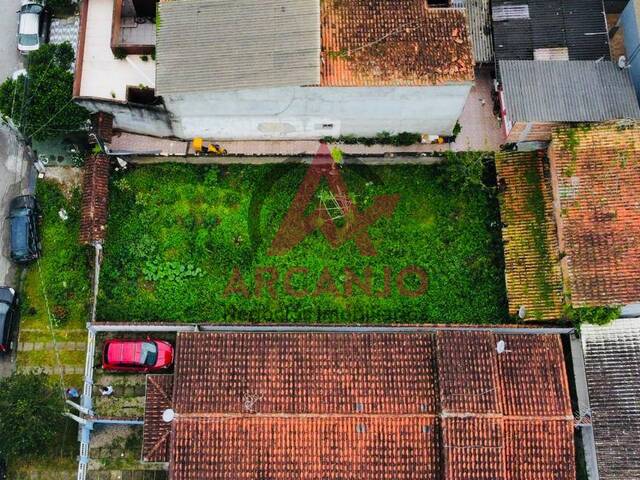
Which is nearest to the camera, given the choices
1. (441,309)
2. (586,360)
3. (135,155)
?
(586,360)

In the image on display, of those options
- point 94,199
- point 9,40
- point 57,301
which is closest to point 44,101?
point 94,199

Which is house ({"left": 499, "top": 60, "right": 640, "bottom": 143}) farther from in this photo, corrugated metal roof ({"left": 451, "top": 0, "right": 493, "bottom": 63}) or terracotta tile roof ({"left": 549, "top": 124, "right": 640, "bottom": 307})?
corrugated metal roof ({"left": 451, "top": 0, "right": 493, "bottom": 63})

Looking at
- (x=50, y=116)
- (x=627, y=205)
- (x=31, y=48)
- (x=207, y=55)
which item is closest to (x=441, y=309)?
(x=627, y=205)

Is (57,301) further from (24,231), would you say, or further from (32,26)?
(32,26)

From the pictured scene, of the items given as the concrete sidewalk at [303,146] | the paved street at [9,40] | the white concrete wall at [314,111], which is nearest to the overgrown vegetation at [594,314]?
the concrete sidewalk at [303,146]

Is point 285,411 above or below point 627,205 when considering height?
below

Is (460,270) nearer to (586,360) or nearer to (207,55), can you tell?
(586,360)

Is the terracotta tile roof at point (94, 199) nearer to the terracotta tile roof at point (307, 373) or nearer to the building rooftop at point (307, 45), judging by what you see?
the building rooftop at point (307, 45)
